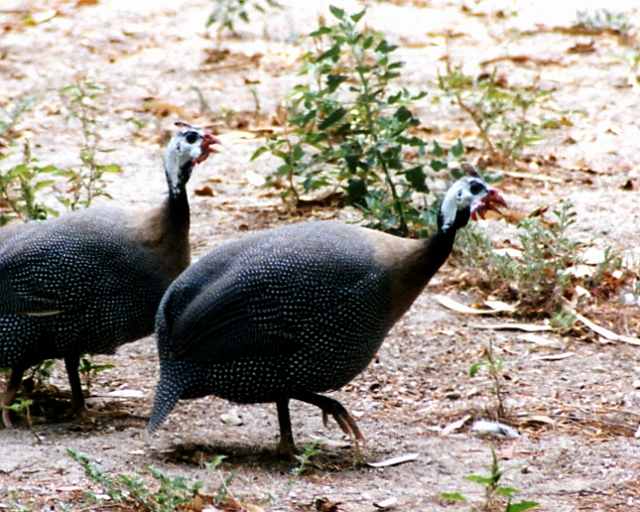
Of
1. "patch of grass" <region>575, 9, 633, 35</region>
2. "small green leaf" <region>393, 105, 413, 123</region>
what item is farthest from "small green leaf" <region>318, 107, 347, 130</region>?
"patch of grass" <region>575, 9, 633, 35</region>

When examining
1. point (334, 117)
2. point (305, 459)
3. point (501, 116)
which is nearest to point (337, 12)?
point (334, 117)

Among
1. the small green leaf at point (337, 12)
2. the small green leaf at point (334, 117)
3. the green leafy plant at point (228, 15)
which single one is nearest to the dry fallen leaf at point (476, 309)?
the small green leaf at point (334, 117)

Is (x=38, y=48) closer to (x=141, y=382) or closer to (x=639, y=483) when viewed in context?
(x=141, y=382)

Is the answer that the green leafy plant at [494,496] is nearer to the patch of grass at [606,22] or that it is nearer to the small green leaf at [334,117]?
the small green leaf at [334,117]

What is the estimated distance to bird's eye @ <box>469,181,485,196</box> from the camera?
15.1 ft

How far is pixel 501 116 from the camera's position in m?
7.91

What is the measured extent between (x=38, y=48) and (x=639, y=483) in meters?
6.86

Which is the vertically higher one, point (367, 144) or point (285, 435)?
point (367, 144)

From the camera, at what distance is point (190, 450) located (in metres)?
4.53

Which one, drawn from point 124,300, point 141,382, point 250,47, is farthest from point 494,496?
point 250,47

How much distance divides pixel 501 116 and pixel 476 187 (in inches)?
133

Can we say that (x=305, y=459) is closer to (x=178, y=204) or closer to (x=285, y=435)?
(x=285, y=435)

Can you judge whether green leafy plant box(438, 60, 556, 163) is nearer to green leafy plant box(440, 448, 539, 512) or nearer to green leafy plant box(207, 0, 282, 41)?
green leafy plant box(207, 0, 282, 41)

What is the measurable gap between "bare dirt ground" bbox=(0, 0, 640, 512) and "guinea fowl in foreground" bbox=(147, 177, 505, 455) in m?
0.25
